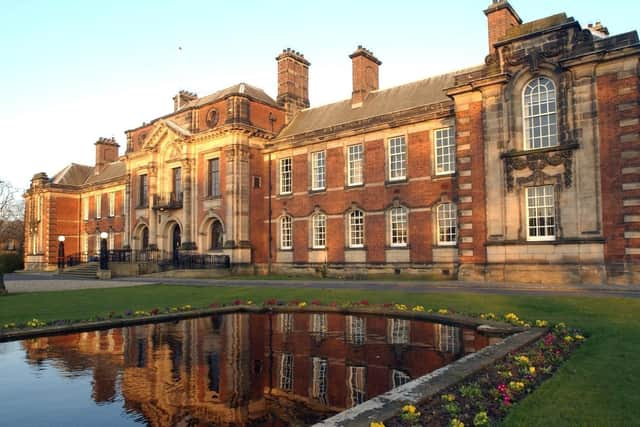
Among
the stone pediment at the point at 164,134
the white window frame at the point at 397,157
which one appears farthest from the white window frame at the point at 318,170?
the stone pediment at the point at 164,134

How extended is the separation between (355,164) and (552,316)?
19734mm

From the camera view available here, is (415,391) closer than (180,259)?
Yes

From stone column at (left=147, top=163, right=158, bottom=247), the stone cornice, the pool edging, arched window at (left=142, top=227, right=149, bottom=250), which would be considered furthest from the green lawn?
arched window at (left=142, top=227, right=149, bottom=250)

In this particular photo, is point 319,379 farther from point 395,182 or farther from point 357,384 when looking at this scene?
point 395,182

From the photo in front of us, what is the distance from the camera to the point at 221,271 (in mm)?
32344

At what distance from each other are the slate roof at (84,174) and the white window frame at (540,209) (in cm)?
4055

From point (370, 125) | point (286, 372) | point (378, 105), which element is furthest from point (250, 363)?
point (378, 105)

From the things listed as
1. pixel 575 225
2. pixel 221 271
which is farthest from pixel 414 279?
pixel 221 271

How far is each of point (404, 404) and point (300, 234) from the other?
27332 mm

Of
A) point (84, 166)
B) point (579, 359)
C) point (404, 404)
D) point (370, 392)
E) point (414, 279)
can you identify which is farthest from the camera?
point (84, 166)

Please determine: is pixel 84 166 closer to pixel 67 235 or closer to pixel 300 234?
pixel 67 235

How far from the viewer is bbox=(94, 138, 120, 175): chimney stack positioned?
5381cm

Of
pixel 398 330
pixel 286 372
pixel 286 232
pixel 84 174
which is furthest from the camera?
pixel 84 174

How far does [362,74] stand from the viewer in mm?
33031
